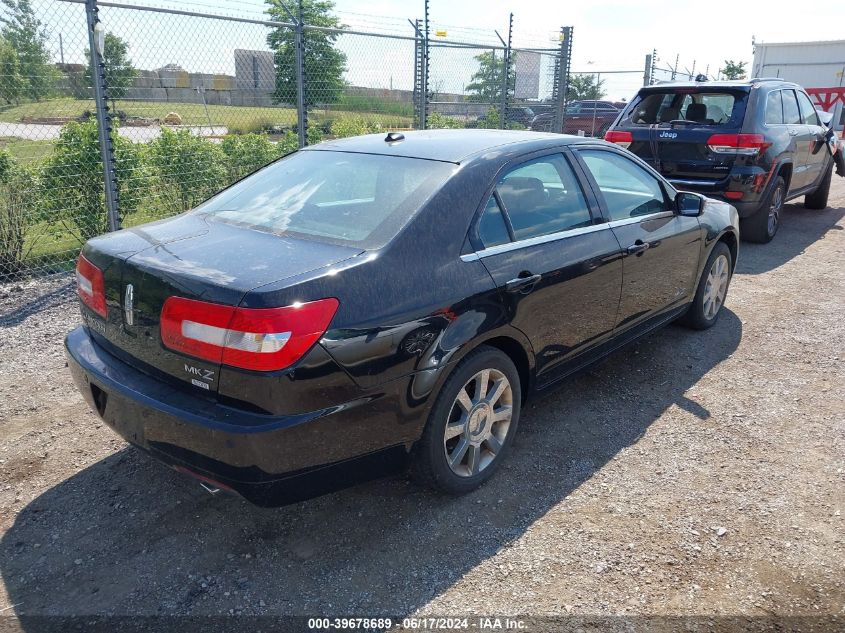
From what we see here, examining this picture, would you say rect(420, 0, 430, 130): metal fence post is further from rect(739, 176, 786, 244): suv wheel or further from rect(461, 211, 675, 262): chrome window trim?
rect(461, 211, 675, 262): chrome window trim

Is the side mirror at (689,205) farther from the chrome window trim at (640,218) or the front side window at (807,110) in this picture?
the front side window at (807,110)

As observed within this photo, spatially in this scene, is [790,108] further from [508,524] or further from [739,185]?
[508,524]

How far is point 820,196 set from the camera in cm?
1059

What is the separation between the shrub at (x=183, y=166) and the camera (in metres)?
6.92

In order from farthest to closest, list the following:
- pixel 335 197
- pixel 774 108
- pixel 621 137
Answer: pixel 621 137
pixel 774 108
pixel 335 197

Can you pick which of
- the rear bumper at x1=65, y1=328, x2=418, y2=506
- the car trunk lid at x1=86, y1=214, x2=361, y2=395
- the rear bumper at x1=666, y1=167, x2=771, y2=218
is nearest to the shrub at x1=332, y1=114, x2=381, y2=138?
the rear bumper at x1=666, y1=167, x2=771, y2=218

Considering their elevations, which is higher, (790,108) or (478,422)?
(790,108)

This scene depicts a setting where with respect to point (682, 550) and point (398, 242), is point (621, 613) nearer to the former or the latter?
point (682, 550)

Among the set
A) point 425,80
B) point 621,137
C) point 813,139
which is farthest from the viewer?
point 425,80

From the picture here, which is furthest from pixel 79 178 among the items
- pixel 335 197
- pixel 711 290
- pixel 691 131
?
pixel 691 131

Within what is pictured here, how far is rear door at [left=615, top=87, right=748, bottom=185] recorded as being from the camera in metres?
7.40

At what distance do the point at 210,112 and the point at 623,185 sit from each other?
478 centimetres

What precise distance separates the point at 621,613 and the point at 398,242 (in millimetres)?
1626

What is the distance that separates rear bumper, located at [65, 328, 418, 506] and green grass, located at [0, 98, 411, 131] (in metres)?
4.00
